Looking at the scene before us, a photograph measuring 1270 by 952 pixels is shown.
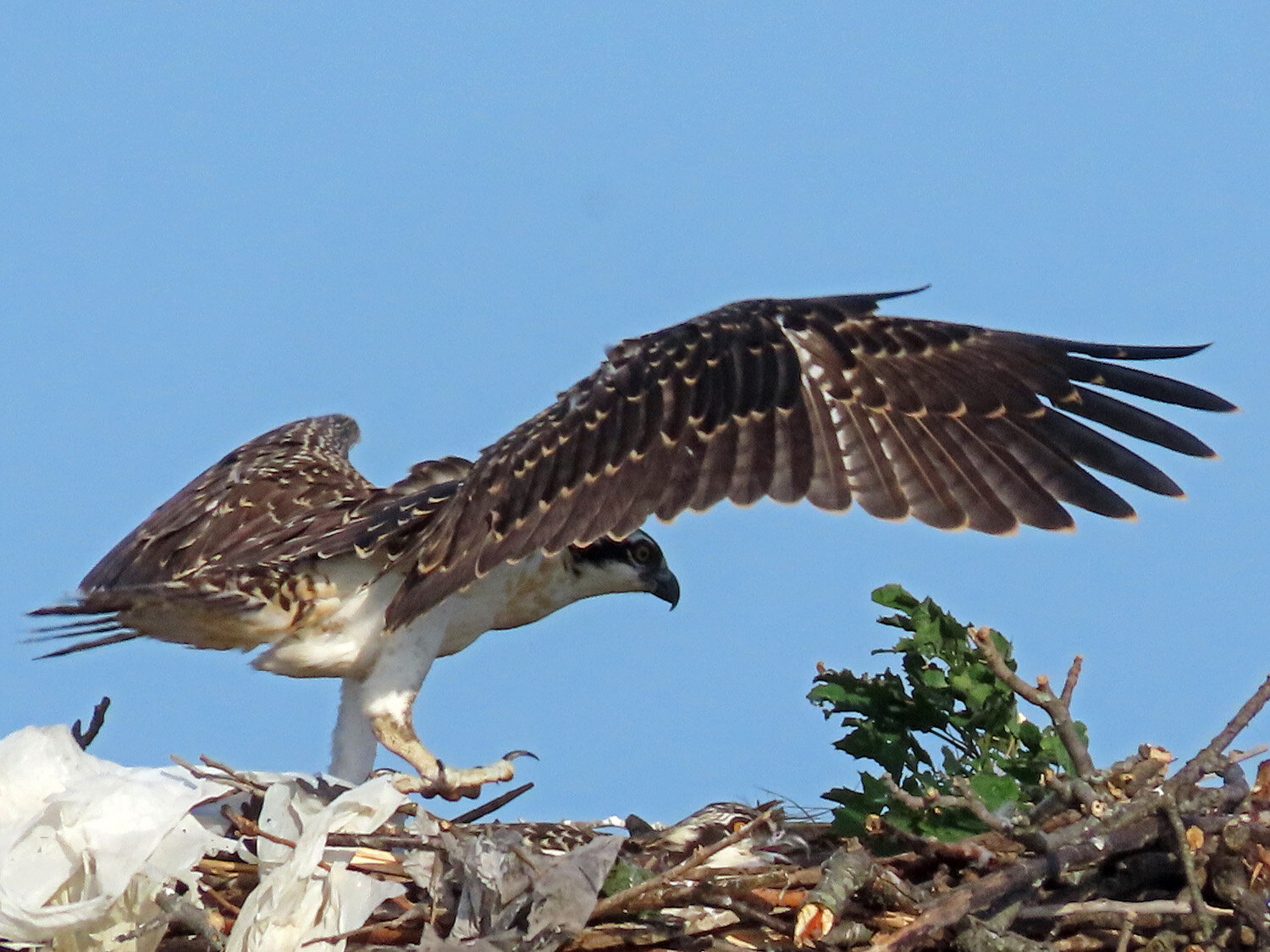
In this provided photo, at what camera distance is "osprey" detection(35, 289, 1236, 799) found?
15.6 feet

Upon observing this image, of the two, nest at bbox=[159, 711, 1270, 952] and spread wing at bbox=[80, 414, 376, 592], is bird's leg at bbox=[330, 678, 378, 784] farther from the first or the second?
nest at bbox=[159, 711, 1270, 952]

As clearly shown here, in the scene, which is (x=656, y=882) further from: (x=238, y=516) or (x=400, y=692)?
(x=238, y=516)

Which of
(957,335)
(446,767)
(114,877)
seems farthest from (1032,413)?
(114,877)

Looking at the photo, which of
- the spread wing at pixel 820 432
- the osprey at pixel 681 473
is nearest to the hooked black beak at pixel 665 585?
the osprey at pixel 681 473

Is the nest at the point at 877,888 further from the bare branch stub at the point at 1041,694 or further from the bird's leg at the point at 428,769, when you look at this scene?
the bird's leg at the point at 428,769

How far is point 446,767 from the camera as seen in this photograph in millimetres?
5289

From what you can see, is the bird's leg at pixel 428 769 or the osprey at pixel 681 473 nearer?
the osprey at pixel 681 473

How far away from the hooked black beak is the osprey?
418 millimetres

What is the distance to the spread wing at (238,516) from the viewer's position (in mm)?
5836

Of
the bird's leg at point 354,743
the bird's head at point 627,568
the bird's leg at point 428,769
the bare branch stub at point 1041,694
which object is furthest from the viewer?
the bird's head at point 627,568

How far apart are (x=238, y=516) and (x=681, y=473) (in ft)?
6.50

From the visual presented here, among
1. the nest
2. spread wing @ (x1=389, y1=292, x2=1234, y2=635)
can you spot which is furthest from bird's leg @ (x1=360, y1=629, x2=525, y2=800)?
the nest

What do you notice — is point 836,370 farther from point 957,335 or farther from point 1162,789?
point 1162,789

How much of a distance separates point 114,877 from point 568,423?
5.56 feet
